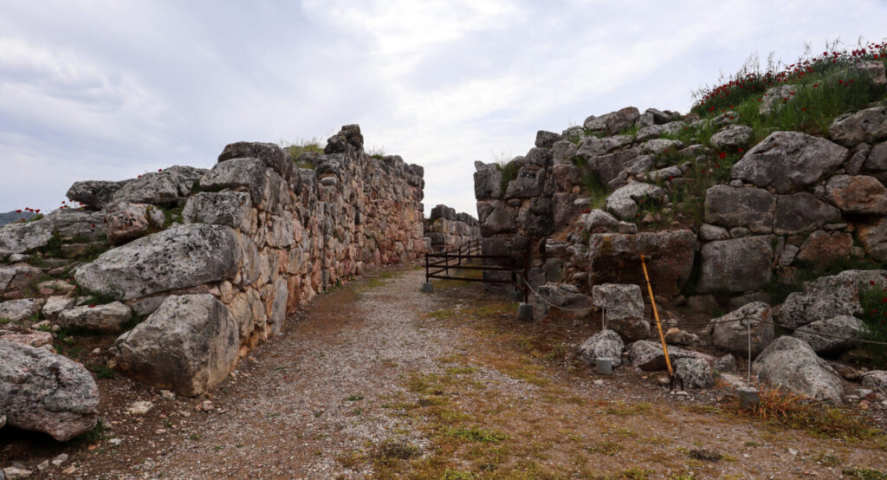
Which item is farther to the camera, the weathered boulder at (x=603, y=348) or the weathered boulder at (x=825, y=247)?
the weathered boulder at (x=825, y=247)

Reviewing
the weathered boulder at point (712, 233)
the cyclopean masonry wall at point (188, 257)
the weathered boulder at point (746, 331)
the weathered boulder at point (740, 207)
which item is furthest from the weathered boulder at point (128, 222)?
the weathered boulder at point (740, 207)

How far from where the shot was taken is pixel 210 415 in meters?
4.29

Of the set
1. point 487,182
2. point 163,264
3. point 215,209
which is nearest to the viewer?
point 163,264

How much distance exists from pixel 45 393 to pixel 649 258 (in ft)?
23.1

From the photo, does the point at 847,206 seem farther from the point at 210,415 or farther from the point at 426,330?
the point at 210,415

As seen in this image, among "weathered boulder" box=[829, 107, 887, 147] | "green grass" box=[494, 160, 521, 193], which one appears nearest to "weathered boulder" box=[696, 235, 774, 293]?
"weathered boulder" box=[829, 107, 887, 147]

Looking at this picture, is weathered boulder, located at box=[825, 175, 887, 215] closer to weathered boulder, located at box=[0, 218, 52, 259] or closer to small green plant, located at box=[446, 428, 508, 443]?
small green plant, located at box=[446, 428, 508, 443]

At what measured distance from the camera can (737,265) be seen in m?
6.63

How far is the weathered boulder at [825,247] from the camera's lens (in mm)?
6316

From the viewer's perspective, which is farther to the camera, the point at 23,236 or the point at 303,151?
the point at 303,151

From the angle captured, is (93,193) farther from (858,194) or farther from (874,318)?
(858,194)

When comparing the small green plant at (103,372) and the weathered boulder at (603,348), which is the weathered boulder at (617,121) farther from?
the small green plant at (103,372)

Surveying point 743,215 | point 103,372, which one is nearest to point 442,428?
point 103,372

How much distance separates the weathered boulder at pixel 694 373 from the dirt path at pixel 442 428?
0.30 meters
